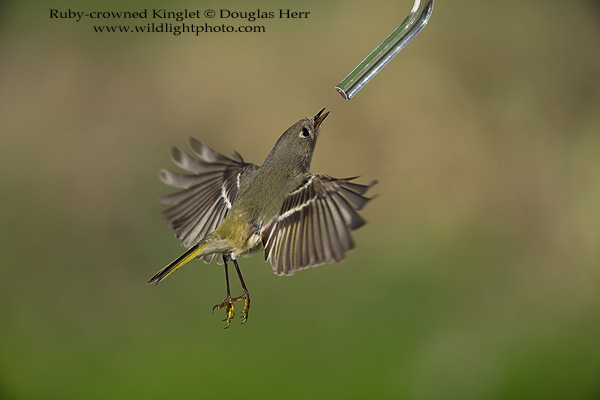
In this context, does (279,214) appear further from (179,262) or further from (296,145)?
(179,262)

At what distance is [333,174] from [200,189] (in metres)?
1.65

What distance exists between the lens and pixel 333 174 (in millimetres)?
3205

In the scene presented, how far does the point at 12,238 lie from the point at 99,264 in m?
0.47

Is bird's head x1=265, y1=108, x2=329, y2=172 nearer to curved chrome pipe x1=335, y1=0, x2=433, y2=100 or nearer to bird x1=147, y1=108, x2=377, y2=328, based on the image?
bird x1=147, y1=108, x2=377, y2=328

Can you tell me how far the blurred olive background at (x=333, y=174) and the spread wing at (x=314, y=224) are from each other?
1634mm

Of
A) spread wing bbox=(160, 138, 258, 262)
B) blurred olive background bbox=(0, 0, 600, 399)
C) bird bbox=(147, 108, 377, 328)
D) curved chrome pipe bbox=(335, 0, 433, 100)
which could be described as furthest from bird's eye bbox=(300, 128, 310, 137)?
blurred olive background bbox=(0, 0, 600, 399)

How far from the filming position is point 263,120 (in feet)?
11.1

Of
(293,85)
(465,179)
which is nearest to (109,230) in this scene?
(293,85)

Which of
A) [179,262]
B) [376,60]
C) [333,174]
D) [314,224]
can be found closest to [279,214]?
[314,224]

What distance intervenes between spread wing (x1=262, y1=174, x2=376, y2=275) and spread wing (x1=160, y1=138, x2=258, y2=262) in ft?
0.74

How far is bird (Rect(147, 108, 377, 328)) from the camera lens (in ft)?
3.90

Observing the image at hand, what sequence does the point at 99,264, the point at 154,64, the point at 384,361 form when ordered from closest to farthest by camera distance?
the point at 384,361 < the point at 99,264 < the point at 154,64

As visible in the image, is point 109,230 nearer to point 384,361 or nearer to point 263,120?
point 263,120

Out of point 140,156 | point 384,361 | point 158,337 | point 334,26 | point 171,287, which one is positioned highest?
point 334,26
